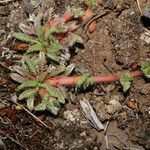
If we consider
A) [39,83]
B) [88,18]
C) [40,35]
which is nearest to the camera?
[39,83]

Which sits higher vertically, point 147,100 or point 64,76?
point 64,76

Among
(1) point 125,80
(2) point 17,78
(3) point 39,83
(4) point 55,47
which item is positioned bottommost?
(1) point 125,80

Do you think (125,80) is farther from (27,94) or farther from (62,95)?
(27,94)

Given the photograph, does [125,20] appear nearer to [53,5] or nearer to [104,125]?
[53,5]

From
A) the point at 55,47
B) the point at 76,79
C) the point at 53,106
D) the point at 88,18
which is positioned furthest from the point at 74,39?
the point at 53,106

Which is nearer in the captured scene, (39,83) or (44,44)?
(39,83)

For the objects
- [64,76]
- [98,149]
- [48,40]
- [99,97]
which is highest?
[48,40]

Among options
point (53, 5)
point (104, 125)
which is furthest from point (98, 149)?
point (53, 5)

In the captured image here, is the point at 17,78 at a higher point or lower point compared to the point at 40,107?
higher
